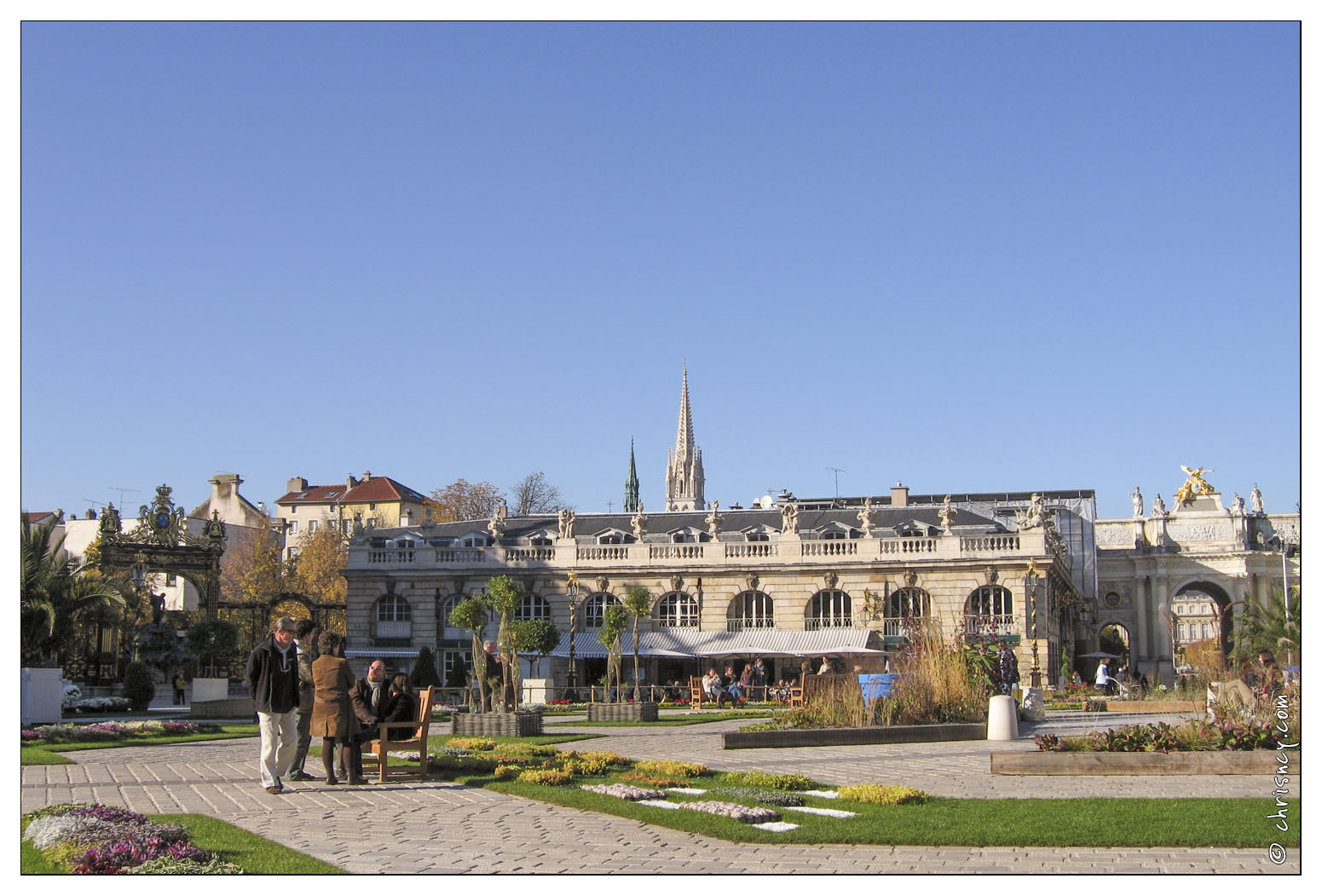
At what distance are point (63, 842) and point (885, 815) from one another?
21.3ft

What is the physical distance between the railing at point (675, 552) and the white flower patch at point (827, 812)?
39388 millimetres

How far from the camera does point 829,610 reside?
165 ft

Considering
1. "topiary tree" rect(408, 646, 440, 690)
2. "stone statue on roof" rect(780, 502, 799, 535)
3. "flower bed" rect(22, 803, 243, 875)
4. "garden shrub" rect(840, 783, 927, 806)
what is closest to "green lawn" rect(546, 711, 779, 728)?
"garden shrub" rect(840, 783, 927, 806)

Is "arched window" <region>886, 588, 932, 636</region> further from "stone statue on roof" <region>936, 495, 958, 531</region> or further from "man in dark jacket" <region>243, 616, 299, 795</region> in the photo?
"man in dark jacket" <region>243, 616, 299, 795</region>

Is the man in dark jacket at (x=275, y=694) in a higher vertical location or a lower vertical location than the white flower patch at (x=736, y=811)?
higher

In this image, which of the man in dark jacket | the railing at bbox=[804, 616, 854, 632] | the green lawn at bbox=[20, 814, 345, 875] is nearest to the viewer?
the green lawn at bbox=[20, 814, 345, 875]

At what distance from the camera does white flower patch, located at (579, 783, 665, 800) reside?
43.2 ft

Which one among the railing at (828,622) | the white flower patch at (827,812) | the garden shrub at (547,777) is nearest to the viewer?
the white flower patch at (827,812)

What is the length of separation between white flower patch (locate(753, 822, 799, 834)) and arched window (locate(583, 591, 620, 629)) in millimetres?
41014

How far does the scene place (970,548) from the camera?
49.2 metres

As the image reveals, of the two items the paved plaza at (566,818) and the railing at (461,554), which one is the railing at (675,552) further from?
the paved plaza at (566,818)

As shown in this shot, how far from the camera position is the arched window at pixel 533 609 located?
52.9m

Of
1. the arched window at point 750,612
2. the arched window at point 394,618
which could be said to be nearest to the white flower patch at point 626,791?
the arched window at point 750,612

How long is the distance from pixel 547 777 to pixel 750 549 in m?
37.4
